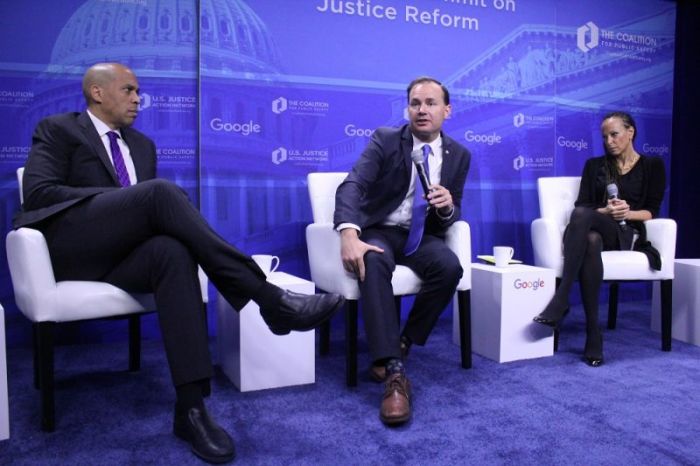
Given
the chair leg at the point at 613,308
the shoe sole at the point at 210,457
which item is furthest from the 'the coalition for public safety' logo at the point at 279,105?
the chair leg at the point at 613,308

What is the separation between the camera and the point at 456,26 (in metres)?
3.77

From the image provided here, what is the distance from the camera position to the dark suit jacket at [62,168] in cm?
205

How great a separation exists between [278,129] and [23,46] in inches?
52.0

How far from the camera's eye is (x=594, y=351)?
8.93 ft

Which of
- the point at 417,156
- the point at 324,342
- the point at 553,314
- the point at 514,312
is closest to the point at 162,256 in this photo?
the point at 417,156

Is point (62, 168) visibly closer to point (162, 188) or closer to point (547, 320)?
point (162, 188)

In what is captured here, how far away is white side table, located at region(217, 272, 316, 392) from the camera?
230 cm

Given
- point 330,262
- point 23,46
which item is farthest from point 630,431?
point 23,46

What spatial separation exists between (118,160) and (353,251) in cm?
99

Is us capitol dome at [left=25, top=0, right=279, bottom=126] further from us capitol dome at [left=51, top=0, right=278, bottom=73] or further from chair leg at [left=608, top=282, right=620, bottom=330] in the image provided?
chair leg at [left=608, top=282, right=620, bottom=330]

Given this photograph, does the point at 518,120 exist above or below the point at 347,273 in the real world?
above

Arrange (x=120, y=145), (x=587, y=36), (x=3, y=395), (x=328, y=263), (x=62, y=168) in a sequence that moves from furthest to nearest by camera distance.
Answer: (x=587, y=36) < (x=328, y=263) < (x=120, y=145) < (x=62, y=168) < (x=3, y=395)

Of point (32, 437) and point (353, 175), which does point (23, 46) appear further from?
point (32, 437)

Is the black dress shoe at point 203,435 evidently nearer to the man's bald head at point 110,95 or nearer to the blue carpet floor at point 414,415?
the blue carpet floor at point 414,415
